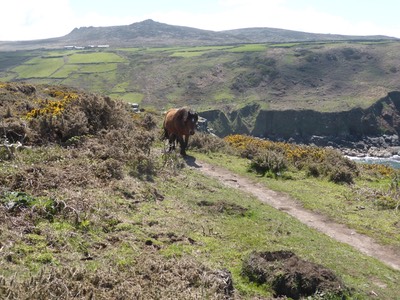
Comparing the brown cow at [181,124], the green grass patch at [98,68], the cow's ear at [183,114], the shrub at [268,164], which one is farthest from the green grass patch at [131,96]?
the shrub at [268,164]

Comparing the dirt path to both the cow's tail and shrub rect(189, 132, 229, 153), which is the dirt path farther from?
shrub rect(189, 132, 229, 153)

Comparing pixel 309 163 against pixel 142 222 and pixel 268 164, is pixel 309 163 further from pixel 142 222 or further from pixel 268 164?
pixel 142 222

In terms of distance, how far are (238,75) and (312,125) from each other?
31.4 metres

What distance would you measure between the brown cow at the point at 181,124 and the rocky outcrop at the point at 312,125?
6754 cm

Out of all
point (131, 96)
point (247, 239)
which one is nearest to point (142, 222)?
point (247, 239)


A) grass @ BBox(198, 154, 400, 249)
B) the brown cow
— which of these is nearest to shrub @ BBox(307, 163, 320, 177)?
grass @ BBox(198, 154, 400, 249)

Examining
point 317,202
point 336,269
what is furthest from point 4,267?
point 317,202

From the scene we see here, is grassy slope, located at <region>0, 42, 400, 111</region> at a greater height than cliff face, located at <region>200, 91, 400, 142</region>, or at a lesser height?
greater

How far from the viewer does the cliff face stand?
90188mm

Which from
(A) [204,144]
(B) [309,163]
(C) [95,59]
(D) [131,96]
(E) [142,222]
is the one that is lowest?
(D) [131,96]

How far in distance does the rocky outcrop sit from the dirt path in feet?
229

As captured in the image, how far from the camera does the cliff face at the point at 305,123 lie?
296 ft

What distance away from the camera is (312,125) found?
91.4 meters

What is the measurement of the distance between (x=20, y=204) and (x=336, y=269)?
23.5 feet
